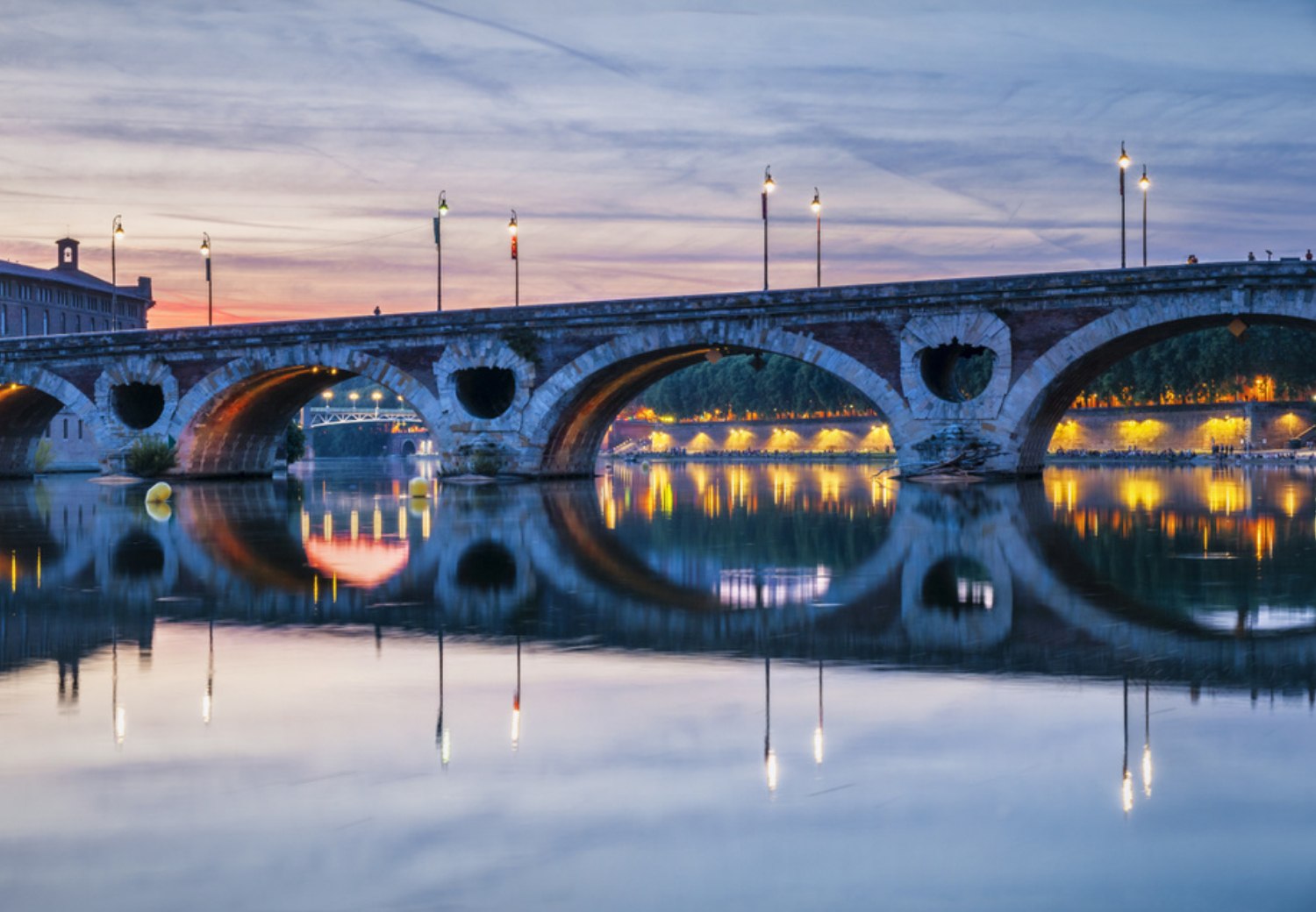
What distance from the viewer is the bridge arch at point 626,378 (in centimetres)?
5553

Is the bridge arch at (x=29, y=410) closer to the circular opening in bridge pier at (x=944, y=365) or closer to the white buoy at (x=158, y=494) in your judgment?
the white buoy at (x=158, y=494)

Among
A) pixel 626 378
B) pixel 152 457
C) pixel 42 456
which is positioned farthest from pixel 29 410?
pixel 626 378

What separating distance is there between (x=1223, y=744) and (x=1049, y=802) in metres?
2.03

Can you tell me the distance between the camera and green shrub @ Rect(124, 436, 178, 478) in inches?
2665

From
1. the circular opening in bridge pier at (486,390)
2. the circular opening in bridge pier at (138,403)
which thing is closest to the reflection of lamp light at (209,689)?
the circular opening in bridge pier at (486,390)

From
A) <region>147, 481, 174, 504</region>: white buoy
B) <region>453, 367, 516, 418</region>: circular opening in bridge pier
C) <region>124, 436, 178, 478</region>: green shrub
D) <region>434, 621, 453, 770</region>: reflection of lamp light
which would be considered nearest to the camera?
<region>434, 621, 453, 770</region>: reflection of lamp light

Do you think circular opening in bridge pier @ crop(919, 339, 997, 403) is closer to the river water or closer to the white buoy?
the white buoy

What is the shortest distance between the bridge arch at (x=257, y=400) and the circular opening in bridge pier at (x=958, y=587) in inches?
1663

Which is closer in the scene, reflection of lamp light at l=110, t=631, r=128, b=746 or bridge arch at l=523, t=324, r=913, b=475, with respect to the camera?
reflection of lamp light at l=110, t=631, r=128, b=746

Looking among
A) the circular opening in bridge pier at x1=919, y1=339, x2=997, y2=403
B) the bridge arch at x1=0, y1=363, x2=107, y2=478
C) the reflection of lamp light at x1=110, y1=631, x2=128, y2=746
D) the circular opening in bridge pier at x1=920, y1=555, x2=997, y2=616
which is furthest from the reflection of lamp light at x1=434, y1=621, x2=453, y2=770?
the bridge arch at x1=0, y1=363, x2=107, y2=478

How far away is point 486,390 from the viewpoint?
64500 mm

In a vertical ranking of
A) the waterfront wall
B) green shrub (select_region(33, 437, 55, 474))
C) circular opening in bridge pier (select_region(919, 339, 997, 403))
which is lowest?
green shrub (select_region(33, 437, 55, 474))

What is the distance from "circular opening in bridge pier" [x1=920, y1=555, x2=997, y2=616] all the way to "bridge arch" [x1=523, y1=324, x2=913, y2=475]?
98.1 ft

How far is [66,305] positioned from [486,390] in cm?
9189
